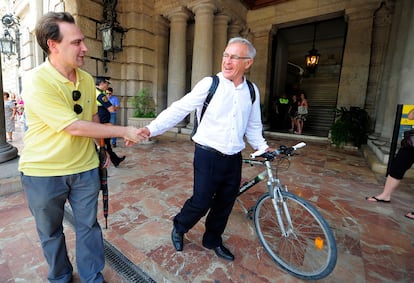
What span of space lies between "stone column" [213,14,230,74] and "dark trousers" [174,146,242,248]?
26.0 ft

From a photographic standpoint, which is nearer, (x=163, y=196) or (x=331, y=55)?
(x=163, y=196)

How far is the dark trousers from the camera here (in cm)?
184

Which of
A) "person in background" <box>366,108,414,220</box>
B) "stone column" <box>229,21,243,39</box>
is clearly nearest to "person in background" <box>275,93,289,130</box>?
"stone column" <box>229,21,243,39</box>

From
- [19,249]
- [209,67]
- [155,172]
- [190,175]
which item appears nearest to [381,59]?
[209,67]

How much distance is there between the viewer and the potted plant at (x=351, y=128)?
24.2 ft

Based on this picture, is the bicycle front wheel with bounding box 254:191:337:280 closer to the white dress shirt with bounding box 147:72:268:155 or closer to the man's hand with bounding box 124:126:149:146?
the white dress shirt with bounding box 147:72:268:155

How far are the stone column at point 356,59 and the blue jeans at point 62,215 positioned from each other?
351 inches

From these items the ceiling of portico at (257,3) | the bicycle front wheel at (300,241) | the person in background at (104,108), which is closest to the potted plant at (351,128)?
the ceiling of portico at (257,3)

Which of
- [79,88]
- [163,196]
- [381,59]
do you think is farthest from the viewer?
[381,59]

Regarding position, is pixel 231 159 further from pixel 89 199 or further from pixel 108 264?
pixel 108 264

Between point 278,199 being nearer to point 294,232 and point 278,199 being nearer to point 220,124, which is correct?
point 294,232

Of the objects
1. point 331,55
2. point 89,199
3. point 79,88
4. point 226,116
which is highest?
point 331,55

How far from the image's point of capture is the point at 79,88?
4.97ft

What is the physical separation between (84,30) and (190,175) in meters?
6.33
